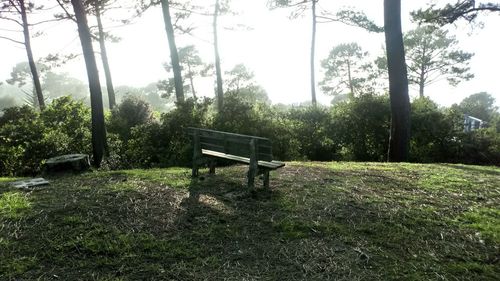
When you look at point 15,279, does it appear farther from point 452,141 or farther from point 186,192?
point 452,141

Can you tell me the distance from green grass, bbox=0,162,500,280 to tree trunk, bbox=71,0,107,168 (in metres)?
2.52

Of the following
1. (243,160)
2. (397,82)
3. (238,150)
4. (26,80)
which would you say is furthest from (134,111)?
(26,80)

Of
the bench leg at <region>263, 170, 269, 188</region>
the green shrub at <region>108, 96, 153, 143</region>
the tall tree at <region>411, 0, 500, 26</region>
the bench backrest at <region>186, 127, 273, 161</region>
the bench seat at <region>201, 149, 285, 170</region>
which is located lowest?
the bench leg at <region>263, 170, 269, 188</region>

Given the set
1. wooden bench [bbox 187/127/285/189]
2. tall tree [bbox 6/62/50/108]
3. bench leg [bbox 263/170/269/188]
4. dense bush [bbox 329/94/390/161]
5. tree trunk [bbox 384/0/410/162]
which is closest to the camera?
wooden bench [bbox 187/127/285/189]

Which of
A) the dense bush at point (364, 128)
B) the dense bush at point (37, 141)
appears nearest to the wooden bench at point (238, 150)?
the dense bush at point (37, 141)

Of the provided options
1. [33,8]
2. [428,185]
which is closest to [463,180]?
[428,185]

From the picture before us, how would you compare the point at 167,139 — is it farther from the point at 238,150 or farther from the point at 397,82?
the point at 397,82

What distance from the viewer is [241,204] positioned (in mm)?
4980

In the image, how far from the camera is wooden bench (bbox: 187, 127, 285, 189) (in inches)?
211

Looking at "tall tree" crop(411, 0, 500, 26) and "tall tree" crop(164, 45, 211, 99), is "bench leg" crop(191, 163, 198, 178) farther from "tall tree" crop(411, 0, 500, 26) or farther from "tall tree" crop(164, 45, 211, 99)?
"tall tree" crop(164, 45, 211, 99)

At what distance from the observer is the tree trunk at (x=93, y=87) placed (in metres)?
8.34

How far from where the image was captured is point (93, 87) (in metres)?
8.64

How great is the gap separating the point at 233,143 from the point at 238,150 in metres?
0.16

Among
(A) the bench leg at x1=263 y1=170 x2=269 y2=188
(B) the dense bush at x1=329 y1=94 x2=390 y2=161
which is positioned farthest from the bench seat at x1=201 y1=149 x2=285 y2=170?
(B) the dense bush at x1=329 y1=94 x2=390 y2=161
